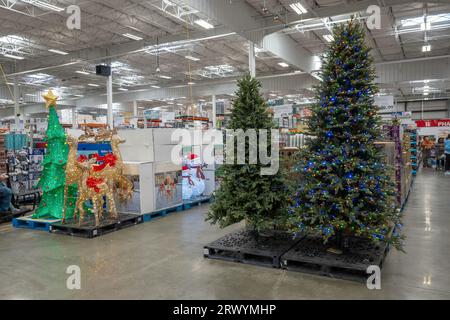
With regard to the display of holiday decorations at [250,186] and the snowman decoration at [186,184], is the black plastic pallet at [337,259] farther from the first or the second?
the snowman decoration at [186,184]

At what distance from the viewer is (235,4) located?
9.63 meters

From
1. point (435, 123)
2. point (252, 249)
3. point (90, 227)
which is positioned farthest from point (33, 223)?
point (435, 123)

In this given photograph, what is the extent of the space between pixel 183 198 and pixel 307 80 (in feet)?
43.7

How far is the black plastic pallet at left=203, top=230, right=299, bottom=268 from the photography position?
437 centimetres

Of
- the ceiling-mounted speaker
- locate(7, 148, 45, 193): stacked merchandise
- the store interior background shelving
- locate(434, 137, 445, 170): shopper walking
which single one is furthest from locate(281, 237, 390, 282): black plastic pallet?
locate(434, 137, 445, 170): shopper walking

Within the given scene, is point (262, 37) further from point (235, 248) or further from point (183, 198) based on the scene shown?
point (235, 248)

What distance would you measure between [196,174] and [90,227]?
11.1 ft

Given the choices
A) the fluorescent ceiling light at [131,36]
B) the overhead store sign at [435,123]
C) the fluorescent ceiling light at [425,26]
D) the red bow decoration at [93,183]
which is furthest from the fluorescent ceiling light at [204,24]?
the overhead store sign at [435,123]

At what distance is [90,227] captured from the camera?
5.85 meters

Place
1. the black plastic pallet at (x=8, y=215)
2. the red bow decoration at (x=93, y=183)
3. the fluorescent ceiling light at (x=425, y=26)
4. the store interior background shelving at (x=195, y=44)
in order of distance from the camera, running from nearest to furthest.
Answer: the red bow decoration at (x=93, y=183) < the black plastic pallet at (x=8, y=215) < the store interior background shelving at (x=195, y=44) < the fluorescent ceiling light at (x=425, y=26)

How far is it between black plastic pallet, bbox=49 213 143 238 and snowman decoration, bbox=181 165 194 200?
6.24 ft

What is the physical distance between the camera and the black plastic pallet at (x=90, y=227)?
584 cm

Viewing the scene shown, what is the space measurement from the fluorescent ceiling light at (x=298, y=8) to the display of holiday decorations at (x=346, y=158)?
6.00 m

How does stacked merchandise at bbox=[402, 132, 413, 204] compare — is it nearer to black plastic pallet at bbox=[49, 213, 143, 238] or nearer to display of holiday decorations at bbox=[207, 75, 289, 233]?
display of holiday decorations at bbox=[207, 75, 289, 233]
